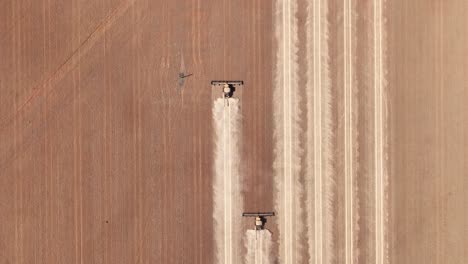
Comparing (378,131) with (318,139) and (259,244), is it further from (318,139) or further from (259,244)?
(259,244)

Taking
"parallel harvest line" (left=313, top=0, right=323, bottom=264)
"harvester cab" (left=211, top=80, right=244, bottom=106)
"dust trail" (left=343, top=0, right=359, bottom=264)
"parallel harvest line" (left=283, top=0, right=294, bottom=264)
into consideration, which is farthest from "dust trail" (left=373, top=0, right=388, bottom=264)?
"harvester cab" (left=211, top=80, right=244, bottom=106)

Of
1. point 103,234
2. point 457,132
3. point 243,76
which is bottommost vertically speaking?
point 103,234

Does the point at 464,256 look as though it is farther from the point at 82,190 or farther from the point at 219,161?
the point at 82,190

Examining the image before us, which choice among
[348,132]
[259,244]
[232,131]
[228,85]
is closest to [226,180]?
[232,131]

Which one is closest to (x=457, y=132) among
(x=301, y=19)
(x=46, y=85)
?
(x=301, y=19)

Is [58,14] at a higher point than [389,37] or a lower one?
higher

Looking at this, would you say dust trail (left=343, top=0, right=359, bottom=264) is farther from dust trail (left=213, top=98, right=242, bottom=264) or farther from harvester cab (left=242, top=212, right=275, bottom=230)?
dust trail (left=213, top=98, right=242, bottom=264)

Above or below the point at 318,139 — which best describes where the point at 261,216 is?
below
